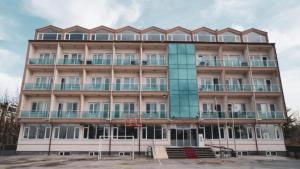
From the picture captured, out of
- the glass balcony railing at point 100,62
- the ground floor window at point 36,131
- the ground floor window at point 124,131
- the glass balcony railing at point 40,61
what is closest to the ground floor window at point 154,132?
the ground floor window at point 124,131

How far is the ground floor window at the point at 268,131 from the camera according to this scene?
27562 mm

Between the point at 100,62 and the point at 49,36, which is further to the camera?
the point at 49,36

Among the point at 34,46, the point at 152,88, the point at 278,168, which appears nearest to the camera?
the point at 278,168

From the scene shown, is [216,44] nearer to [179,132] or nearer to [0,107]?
[179,132]

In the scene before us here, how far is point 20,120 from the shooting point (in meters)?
26.5

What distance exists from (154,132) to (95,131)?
7.58m

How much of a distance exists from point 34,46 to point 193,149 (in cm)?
2573

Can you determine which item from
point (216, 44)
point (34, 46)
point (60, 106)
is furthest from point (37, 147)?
point (216, 44)

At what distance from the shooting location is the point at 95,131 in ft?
89.9

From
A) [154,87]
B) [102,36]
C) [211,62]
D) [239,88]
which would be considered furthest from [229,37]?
[102,36]

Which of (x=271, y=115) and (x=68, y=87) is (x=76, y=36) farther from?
(x=271, y=115)

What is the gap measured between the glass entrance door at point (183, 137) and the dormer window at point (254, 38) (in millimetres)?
16143

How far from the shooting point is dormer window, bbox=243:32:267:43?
32.0 metres

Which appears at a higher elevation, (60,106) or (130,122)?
(60,106)
